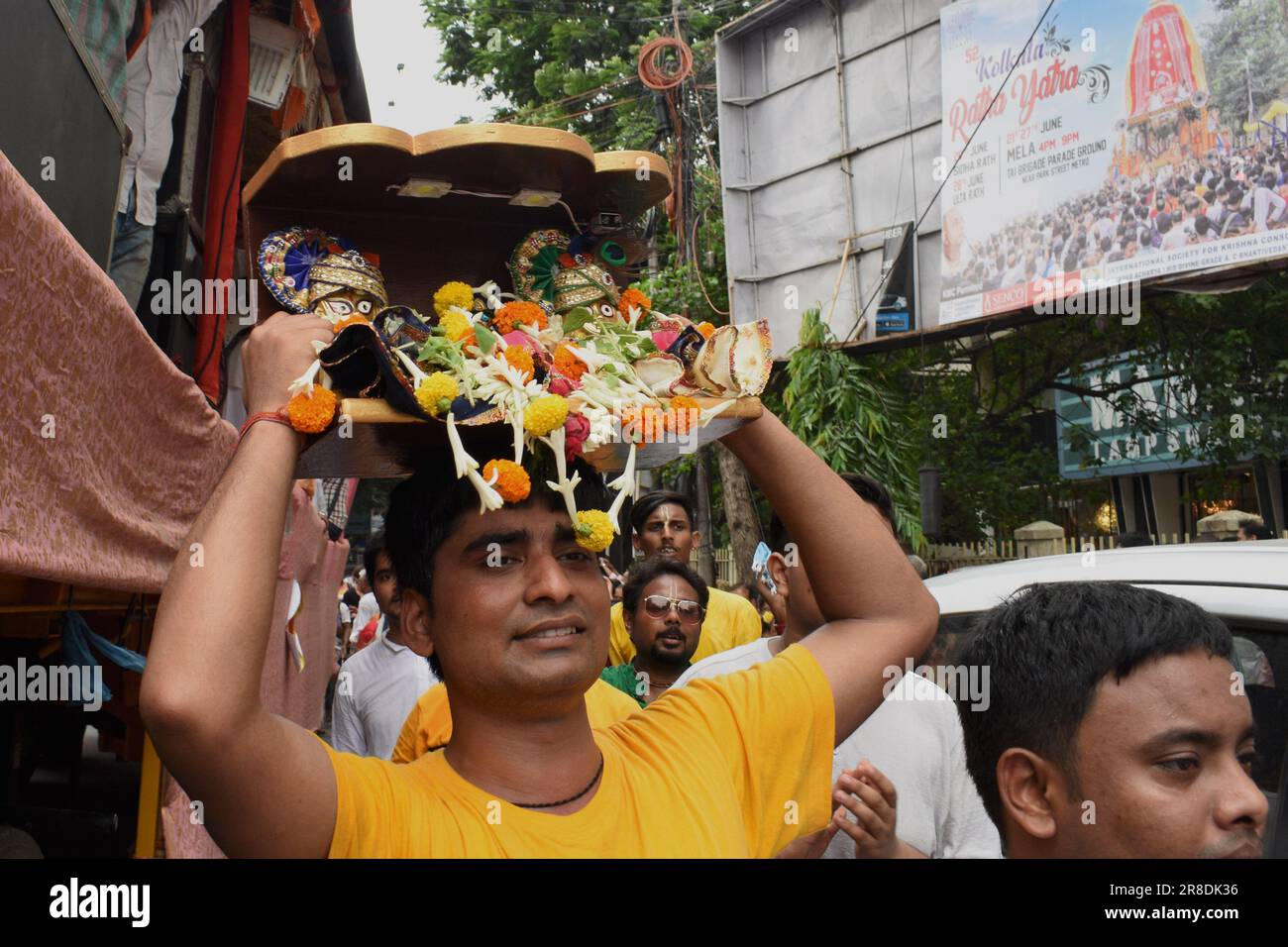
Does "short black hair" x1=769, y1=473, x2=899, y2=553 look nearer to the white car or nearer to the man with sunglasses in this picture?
the white car

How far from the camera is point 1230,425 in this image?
11438mm

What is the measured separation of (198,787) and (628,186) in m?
1.46

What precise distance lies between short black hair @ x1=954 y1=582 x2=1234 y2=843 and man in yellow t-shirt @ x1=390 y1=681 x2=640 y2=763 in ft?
3.78

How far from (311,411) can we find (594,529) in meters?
0.48

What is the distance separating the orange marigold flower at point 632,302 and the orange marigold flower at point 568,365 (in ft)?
1.30

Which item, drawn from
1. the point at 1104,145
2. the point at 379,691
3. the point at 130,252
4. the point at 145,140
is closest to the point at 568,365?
the point at 379,691

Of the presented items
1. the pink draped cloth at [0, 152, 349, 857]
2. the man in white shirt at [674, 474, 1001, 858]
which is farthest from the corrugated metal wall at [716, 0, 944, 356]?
the pink draped cloth at [0, 152, 349, 857]

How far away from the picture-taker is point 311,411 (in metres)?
1.64

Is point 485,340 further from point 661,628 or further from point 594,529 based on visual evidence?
point 661,628

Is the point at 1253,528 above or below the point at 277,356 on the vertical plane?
below

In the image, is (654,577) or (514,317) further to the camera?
(654,577)

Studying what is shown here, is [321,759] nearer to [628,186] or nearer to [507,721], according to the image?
[507,721]

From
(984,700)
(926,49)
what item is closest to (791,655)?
(984,700)
